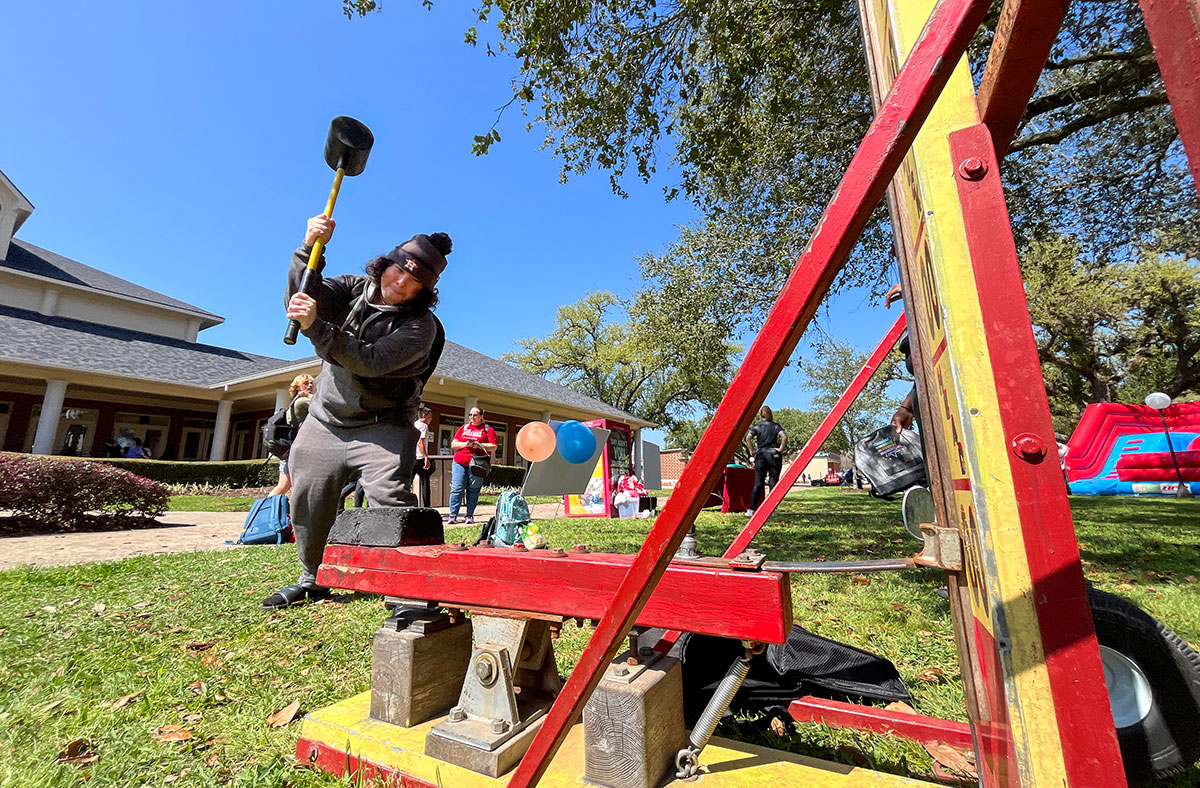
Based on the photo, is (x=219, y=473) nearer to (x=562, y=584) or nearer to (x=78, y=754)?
(x=78, y=754)

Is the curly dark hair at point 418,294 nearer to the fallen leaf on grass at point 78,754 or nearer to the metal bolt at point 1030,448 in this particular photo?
the fallen leaf on grass at point 78,754

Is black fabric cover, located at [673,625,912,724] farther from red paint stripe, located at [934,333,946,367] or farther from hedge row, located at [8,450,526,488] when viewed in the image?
hedge row, located at [8,450,526,488]

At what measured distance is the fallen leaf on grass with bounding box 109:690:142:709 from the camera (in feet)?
6.84

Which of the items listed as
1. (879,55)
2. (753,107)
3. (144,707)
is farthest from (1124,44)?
(144,707)

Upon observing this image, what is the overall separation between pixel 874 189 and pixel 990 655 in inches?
33.2

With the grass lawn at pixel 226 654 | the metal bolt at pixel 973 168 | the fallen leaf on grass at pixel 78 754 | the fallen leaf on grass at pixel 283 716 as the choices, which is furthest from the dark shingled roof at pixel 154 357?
the metal bolt at pixel 973 168

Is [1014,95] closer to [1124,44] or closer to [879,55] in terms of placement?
[879,55]

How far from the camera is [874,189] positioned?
0.72 metres

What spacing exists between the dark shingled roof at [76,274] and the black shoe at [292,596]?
25.6 m

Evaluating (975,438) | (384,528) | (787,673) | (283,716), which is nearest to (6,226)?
(283,716)

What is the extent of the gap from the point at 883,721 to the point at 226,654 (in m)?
3.00

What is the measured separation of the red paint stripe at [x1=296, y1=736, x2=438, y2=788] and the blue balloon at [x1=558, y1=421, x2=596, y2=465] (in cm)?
686

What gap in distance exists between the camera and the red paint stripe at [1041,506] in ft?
2.60

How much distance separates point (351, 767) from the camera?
4.81 feet
